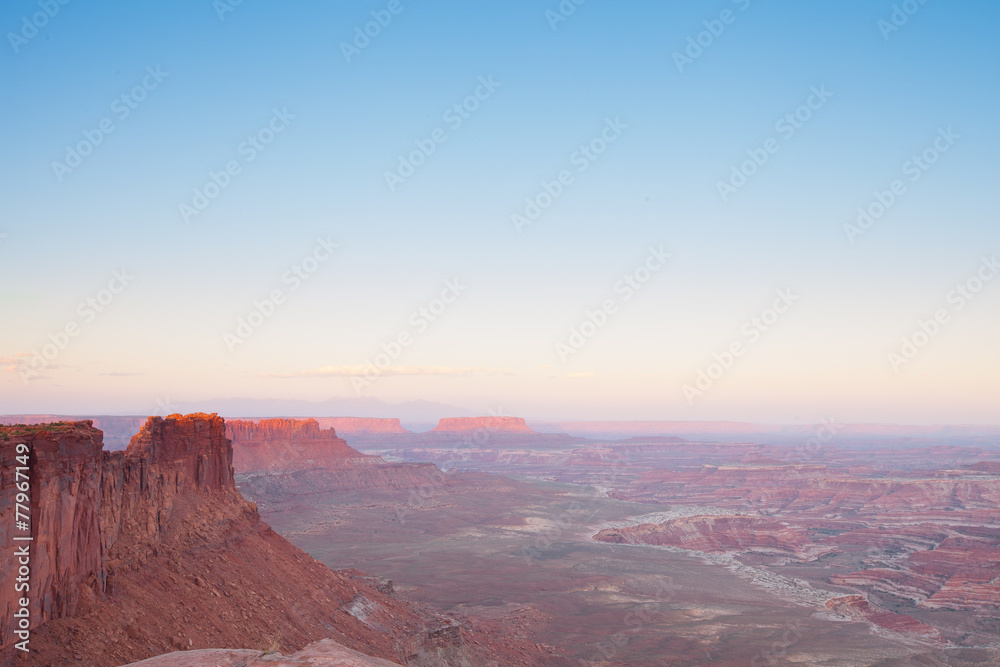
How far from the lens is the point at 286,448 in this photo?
140 m

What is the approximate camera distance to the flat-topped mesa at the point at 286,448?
129 metres

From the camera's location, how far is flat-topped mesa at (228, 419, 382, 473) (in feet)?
422

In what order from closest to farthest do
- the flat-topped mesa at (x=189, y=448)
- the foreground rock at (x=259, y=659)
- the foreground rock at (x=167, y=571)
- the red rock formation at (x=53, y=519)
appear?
the foreground rock at (x=259, y=659)
the red rock formation at (x=53, y=519)
the foreground rock at (x=167, y=571)
the flat-topped mesa at (x=189, y=448)

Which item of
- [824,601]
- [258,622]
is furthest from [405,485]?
[258,622]

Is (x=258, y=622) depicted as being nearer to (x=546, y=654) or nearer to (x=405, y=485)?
(x=546, y=654)

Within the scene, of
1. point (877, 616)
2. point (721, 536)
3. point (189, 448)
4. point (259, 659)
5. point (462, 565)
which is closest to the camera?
point (259, 659)

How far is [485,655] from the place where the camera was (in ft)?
120

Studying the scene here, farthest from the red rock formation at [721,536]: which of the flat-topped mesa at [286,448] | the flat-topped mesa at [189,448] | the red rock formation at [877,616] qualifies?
the flat-topped mesa at [286,448]

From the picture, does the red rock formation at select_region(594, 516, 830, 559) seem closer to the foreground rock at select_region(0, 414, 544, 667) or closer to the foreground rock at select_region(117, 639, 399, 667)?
the foreground rock at select_region(0, 414, 544, 667)

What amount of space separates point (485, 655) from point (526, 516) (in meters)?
81.0

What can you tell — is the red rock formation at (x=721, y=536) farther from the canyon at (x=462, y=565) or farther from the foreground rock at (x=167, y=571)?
the foreground rock at (x=167, y=571)

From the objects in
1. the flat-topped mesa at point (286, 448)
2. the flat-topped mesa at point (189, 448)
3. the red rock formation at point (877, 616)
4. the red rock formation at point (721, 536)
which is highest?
the flat-topped mesa at point (189, 448)

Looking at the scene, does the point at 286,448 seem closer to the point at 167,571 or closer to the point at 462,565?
the point at 462,565

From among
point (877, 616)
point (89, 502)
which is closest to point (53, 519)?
point (89, 502)
